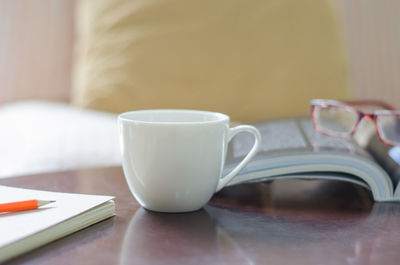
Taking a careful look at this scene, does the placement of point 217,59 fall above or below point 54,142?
above

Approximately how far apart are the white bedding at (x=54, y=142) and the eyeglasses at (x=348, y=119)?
38cm

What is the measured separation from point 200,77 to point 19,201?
0.86 m

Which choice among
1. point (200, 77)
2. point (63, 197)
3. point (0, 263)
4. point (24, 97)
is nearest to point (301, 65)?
point (200, 77)

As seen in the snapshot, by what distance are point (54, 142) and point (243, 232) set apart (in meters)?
0.60

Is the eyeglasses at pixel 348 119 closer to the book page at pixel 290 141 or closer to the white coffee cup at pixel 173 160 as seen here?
the book page at pixel 290 141

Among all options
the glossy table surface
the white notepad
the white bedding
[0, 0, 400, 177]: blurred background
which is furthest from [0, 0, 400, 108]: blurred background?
the white notepad

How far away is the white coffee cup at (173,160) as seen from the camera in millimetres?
470

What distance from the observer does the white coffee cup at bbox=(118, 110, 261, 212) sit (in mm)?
470

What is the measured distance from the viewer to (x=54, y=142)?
0.95m

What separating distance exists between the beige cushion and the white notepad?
2.55 feet

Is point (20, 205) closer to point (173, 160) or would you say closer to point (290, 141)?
point (173, 160)

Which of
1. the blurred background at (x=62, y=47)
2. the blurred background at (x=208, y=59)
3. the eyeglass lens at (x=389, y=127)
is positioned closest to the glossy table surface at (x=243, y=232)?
the eyeglass lens at (x=389, y=127)

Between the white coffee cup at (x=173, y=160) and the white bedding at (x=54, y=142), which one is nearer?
the white coffee cup at (x=173, y=160)

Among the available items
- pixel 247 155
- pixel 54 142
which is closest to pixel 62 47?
pixel 54 142
